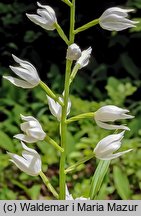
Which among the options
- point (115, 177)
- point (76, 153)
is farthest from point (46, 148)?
point (115, 177)

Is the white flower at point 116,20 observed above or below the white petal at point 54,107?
above

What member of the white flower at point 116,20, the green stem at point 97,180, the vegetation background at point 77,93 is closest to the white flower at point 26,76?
the white flower at point 116,20

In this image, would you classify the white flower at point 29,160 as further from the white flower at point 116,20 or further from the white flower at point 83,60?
the white flower at point 116,20

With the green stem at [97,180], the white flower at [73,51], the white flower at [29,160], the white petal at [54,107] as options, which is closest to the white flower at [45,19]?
the white flower at [73,51]

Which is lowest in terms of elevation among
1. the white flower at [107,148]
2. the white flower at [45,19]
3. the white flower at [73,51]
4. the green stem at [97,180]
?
the green stem at [97,180]

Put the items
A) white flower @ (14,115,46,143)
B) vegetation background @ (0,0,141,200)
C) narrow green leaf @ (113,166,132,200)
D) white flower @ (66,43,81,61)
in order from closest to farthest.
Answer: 1. white flower @ (66,43,81,61)
2. white flower @ (14,115,46,143)
3. narrow green leaf @ (113,166,132,200)
4. vegetation background @ (0,0,141,200)

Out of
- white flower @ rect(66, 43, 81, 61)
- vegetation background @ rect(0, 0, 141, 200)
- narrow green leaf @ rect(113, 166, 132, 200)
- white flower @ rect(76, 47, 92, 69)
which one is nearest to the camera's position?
white flower @ rect(66, 43, 81, 61)

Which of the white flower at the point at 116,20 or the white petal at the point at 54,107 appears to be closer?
the white flower at the point at 116,20

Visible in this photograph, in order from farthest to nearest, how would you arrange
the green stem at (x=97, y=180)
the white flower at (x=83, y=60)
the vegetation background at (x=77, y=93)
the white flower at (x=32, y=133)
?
the vegetation background at (x=77, y=93), the green stem at (x=97, y=180), the white flower at (x=83, y=60), the white flower at (x=32, y=133)

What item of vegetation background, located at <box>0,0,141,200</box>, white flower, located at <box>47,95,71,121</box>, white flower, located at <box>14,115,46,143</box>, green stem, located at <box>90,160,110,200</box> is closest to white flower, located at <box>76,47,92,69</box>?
white flower, located at <box>47,95,71,121</box>

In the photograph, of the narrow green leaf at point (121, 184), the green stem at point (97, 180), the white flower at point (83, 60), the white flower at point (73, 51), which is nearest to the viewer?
the white flower at point (73, 51)

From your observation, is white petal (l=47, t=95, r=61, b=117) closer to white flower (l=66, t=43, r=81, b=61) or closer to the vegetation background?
white flower (l=66, t=43, r=81, b=61)
